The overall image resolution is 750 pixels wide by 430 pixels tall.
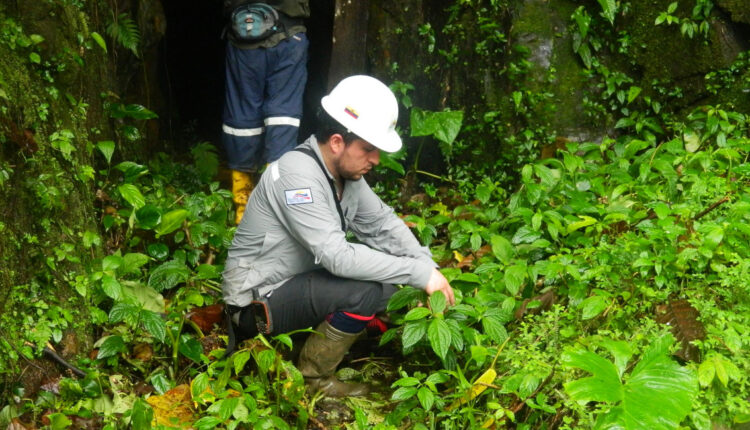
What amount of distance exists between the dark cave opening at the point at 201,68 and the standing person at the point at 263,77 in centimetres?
165

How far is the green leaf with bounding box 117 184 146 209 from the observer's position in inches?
159

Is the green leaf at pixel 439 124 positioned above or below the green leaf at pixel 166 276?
above

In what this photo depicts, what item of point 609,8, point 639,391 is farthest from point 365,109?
point 609,8

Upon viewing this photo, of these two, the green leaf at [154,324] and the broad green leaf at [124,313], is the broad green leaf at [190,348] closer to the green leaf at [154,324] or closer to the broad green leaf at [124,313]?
the green leaf at [154,324]

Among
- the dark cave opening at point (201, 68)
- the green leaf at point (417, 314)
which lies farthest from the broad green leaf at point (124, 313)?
the dark cave opening at point (201, 68)

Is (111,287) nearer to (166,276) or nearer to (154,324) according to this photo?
(154,324)

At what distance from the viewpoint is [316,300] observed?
347 cm

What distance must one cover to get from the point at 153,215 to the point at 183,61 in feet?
13.0

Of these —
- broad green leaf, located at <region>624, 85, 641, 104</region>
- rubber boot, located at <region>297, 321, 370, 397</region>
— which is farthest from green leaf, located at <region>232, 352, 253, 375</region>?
broad green leaf, located at <region>624, 85, 641, 104</region>

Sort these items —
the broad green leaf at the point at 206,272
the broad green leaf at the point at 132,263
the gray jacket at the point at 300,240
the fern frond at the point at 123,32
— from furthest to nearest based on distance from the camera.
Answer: the fern frond at the point at 123,32, the broad green leaf at the point at 206,272, the broad green leaf at the point at 132,263, the gray jacket at the point at 300,240

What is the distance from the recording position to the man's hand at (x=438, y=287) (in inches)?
A: 131

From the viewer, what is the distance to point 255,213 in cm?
350

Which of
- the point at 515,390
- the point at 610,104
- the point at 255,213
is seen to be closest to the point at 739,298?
the point at 515,390

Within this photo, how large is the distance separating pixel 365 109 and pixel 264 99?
222cm
